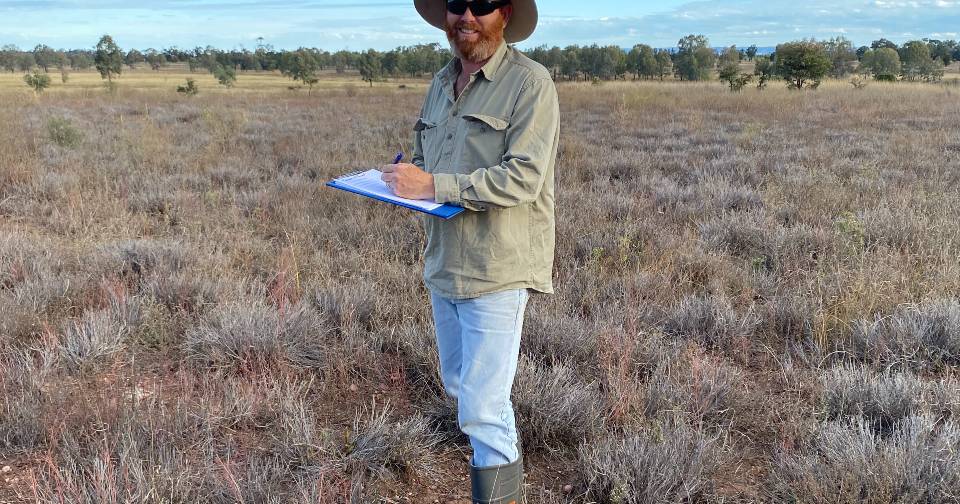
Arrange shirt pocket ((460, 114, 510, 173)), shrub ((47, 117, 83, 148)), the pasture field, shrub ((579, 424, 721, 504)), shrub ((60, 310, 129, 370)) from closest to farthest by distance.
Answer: shirt pocket ((460, 114, 510, 173))
shrub ((579, 424, 721, 504))
the pasture field
shrub ((60, 310, 129, 370))
shrub ((47, 117, 83, 148))

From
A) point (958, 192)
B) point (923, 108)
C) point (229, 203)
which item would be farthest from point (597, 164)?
point (923, 108)

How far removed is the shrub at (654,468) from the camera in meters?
2.31

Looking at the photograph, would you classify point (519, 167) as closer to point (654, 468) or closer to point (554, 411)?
point (654, 468)

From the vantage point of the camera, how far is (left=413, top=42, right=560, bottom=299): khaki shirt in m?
1.69

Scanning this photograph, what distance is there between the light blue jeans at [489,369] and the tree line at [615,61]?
2888cm

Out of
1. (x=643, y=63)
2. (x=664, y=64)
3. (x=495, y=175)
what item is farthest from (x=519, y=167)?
(x=664, y=64)

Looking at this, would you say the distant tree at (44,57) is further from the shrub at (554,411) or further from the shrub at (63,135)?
the shrub at (554,411)

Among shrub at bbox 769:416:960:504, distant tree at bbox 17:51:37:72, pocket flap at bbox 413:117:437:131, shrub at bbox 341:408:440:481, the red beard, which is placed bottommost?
shrub at bbox 341:408:440:481

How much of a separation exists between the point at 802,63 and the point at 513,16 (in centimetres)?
3664

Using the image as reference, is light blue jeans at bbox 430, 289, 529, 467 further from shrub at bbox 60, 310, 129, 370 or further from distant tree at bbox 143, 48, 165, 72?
distant tree at bbox 143, 48, 165, 72

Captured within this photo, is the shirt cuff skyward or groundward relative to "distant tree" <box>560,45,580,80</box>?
groundward

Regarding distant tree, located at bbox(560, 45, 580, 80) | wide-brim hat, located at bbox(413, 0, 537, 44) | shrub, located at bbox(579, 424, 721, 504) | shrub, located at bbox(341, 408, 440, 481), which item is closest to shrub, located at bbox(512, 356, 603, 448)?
shrub, located at bbox(579, 424, 721, 504)

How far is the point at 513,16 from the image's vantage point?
6.44ft

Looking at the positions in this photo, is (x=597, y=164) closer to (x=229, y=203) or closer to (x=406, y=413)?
(x=229, y=203)
